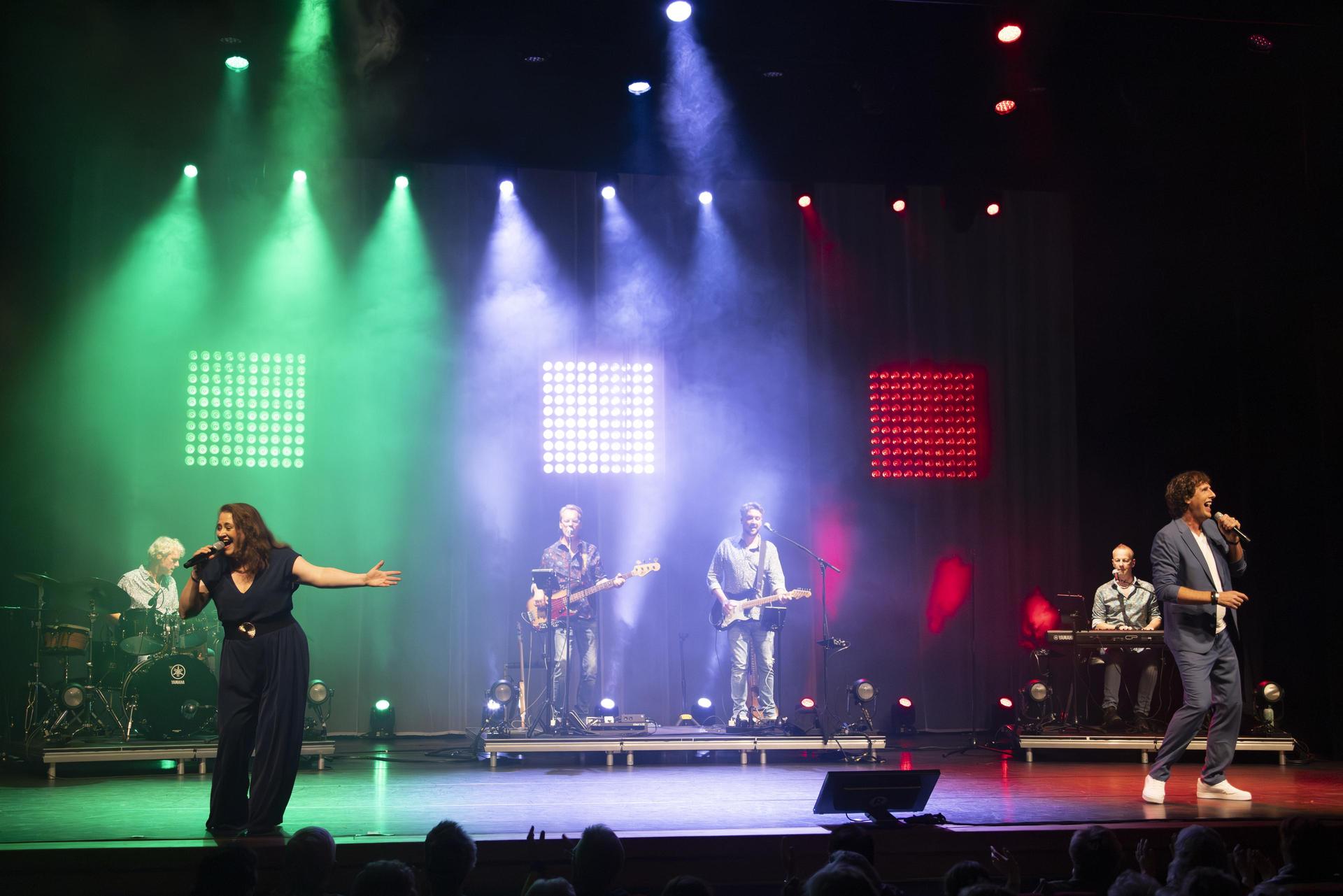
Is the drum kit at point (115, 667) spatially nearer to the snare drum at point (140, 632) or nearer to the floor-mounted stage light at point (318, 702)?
the snare drum at point (140, 632)

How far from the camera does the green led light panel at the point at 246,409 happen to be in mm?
11188

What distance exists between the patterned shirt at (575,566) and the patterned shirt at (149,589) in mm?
3196

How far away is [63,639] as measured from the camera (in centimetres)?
838

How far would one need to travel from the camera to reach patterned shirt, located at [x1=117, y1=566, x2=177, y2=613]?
9297 mm

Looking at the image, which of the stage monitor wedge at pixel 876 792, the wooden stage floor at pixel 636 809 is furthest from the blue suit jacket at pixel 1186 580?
the stage monitor wedge at pixel 876 792

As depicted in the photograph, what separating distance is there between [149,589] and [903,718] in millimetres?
7029

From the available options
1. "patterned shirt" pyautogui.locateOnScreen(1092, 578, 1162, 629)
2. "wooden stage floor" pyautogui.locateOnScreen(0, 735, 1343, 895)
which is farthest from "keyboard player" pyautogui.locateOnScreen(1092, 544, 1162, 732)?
"wooden stage floor" pyautogui.locateOnScreen(0, 735, 1343, 895)

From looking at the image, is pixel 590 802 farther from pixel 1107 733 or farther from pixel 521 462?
pixel 521 462

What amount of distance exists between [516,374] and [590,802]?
618 cm

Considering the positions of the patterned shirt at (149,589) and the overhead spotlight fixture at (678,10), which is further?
the patterned shirt at (149,589)

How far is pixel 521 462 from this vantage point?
38.5 ft

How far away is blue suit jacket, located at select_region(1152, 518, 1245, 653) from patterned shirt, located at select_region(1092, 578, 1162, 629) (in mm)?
3639

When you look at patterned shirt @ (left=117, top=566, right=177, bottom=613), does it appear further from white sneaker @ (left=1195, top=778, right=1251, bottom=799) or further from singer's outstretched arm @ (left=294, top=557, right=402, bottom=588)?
white sneaker @ (left=1195, top=778, right=1251, bottom=799)

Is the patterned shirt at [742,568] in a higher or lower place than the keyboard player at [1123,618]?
higher
